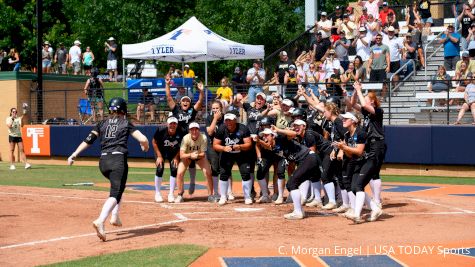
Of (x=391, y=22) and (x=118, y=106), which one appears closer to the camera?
(x=118, y=106)

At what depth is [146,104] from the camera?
94.4ft

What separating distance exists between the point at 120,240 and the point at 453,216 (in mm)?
5804

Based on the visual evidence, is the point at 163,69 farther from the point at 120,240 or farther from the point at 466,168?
the point at 120,240

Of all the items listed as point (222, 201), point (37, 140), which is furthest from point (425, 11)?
point (222, 201)

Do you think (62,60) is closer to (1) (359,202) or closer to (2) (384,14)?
Answer: (2) (384,14)

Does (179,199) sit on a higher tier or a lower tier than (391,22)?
lower

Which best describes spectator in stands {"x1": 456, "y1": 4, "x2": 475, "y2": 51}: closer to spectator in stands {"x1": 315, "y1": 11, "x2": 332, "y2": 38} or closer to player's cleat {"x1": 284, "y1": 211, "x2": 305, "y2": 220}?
spectator in stands {"x1": 315, "y1": 11, "x2": 332, "y2": 38}

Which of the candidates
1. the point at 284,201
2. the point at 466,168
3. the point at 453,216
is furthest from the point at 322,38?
the point at 453,216

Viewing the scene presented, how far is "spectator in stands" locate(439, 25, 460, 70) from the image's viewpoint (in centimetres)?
2605

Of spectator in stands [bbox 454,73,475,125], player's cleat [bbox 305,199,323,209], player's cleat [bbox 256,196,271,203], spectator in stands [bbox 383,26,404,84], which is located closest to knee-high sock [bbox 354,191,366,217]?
player's cleat [bbox 305,199,323,209]

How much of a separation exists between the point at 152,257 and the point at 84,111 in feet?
65.9

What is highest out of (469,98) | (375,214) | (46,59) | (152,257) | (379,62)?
(46,59)

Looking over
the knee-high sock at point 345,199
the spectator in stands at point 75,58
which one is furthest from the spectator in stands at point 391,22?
the spectator in stands at point 75,58

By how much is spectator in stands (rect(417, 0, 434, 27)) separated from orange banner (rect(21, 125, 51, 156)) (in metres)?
14.0
